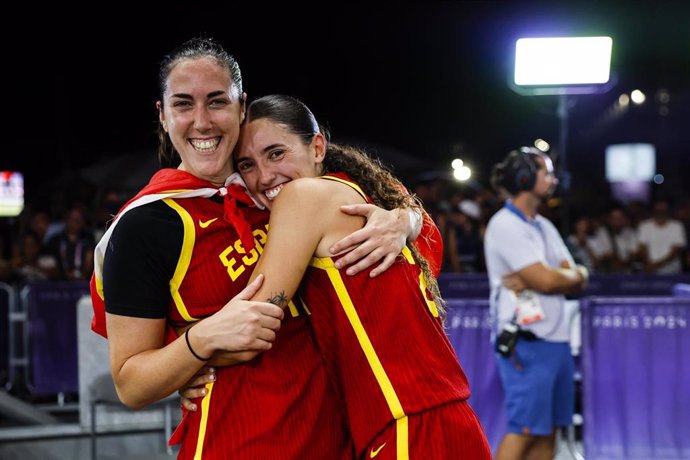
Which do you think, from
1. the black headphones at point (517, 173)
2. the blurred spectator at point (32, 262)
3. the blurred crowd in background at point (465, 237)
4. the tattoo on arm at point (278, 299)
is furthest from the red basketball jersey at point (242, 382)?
the blurred spectator at point (32, 262)

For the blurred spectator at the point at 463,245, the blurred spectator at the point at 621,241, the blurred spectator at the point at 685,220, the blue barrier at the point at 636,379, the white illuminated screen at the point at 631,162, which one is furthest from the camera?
the white illuminated screen at the point at 631,162

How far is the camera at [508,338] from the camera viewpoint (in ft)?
16.4

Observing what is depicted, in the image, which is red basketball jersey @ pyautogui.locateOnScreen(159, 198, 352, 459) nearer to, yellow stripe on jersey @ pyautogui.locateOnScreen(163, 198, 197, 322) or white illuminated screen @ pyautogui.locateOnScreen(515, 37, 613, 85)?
yellow stripe on jersey @ pyautogui.locateOnScreen(163, 198, 197, 322)

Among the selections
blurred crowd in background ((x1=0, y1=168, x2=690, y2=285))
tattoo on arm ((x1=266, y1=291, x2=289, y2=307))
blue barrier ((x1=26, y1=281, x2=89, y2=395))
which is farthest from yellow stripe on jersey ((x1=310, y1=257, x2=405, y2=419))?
blue barrier ((x1=26, y1=281, x2=89, y2=395))

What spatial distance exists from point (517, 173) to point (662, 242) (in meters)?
6.88

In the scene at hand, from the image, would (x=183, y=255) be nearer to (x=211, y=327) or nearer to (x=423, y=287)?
(x=211, y=327)

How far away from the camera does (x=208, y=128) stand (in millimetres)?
2525

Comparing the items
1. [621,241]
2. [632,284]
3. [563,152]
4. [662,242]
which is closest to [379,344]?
[563,152]

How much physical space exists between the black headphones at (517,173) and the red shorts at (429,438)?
10.0ft

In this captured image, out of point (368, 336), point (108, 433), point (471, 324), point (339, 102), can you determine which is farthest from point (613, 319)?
point (339, 102)

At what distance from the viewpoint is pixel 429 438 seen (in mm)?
2242

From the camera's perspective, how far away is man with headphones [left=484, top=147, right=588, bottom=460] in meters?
4.95

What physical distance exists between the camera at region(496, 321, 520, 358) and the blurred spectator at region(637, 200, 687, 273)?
6.86 m

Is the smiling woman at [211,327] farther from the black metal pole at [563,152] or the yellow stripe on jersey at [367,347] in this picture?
the black metal pole at [563,152]
